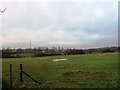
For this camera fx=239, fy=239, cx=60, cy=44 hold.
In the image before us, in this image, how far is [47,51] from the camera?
42.5m

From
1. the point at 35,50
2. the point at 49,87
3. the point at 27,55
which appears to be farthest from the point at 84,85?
the point at 35,50

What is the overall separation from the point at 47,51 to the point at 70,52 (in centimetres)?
415

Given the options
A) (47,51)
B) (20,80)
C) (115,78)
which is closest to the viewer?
(20,80)

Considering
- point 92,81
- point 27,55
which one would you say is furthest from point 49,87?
point 27,55

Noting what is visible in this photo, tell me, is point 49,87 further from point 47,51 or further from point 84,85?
point 47,51

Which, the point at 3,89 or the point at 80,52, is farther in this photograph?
the point at 80,52

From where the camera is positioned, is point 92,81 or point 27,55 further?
point 27,55

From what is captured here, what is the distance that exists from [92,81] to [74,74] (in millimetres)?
2814

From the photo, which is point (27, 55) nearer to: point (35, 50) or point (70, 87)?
point (35, 50)

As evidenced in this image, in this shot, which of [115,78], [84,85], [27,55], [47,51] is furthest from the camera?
[47,51]

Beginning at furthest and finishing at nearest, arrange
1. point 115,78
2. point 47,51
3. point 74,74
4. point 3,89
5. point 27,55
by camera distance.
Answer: point 47,51 < point 27,55 < point 74,74 < point 115,78 < point 3,89

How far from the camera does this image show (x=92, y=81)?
1354cm

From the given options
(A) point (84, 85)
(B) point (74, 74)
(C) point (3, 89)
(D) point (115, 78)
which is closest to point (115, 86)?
(A) point (84, 85)

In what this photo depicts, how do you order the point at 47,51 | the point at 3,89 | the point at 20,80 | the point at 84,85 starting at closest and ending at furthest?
1. the point at 3,89
2. the point at 84,85
3. the point at 20,80
4. the point at 47,51
